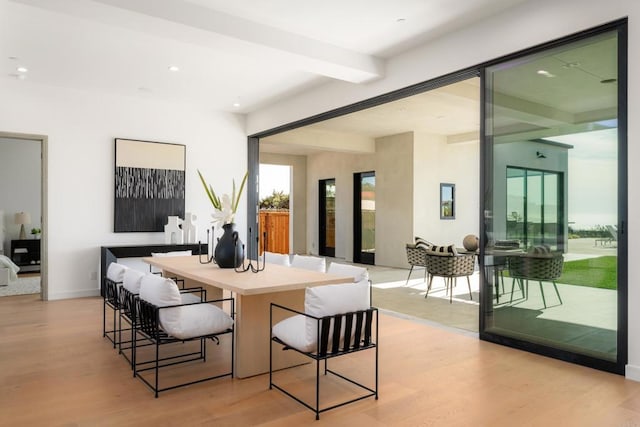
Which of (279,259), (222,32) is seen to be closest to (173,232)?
(279,259)

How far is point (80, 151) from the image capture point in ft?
20.8

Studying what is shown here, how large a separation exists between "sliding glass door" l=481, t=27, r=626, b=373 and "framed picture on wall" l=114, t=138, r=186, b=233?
4.72m

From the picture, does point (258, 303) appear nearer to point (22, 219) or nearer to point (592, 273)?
point (592, 273)

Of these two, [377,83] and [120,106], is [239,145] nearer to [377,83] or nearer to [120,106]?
[120,106]

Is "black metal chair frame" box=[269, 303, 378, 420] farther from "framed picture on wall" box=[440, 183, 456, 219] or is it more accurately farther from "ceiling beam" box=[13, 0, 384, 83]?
"framed picture on wall" box=[440, 183, 456, 219]

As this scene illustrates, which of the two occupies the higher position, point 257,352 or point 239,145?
point 239,145

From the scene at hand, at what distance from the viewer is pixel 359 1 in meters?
3.67

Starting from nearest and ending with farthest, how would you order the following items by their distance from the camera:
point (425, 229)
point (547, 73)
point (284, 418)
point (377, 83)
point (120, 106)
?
point (284, 418) < point (547, 73) < point (377, 83) < point (120, 106) < point (425, 229)

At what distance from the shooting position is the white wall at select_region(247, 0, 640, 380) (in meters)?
3.12

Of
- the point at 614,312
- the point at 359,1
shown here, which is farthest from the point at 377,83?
the point at 614,312

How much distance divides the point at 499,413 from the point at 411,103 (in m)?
5.12

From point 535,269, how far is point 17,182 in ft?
30.7

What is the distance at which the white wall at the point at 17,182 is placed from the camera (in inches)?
350

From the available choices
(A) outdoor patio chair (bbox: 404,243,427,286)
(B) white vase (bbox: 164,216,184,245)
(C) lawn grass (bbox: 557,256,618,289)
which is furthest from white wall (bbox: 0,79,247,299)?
(C) lawn grass (bbox: 557,256,618,289)
